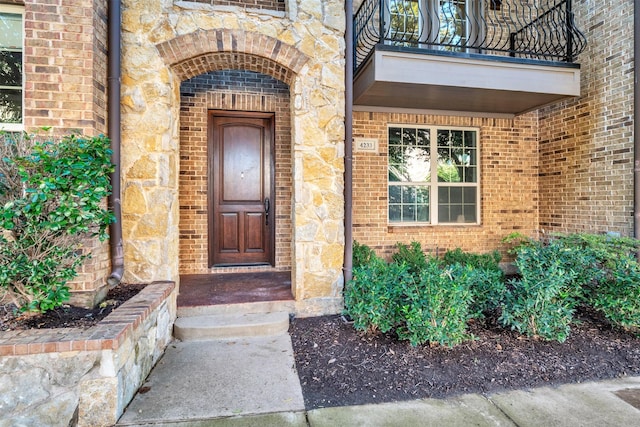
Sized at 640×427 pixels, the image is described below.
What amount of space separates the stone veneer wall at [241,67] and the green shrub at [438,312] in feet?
3.43

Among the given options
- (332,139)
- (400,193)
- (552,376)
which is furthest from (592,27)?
(552,376)

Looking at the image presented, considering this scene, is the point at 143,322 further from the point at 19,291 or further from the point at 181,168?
the point at 181,168

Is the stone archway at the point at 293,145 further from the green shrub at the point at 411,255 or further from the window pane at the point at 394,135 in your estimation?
the window pane at the point at 394,135

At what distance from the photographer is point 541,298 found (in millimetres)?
2871

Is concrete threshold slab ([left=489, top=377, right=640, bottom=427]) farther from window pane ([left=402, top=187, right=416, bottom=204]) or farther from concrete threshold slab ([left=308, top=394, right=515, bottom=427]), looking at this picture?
window pane ([left=402, top=187, right=416, bottom=204])

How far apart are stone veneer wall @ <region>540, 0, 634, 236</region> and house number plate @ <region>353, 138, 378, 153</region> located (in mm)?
3061

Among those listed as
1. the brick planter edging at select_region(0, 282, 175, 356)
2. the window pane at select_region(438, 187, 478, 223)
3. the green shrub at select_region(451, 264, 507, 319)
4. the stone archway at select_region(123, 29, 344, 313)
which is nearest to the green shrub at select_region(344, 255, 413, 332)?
the stone archway at select_region(123, 29, 344, 313)

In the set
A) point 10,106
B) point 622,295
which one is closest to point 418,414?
point 622,295

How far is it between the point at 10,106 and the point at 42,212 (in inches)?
59.7

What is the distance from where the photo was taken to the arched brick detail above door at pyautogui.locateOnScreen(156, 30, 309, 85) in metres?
3.30

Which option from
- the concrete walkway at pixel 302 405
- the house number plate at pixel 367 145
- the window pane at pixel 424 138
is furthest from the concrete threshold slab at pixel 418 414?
the window pane at pixel 424 138

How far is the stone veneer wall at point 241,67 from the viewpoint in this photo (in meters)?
3.26

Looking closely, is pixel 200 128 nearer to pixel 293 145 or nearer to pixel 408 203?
pixel 293 145

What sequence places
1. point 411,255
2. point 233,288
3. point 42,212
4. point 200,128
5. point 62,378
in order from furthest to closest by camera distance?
point 411,255, point 200,128, point 233,288, point 42,212, point 62,378
